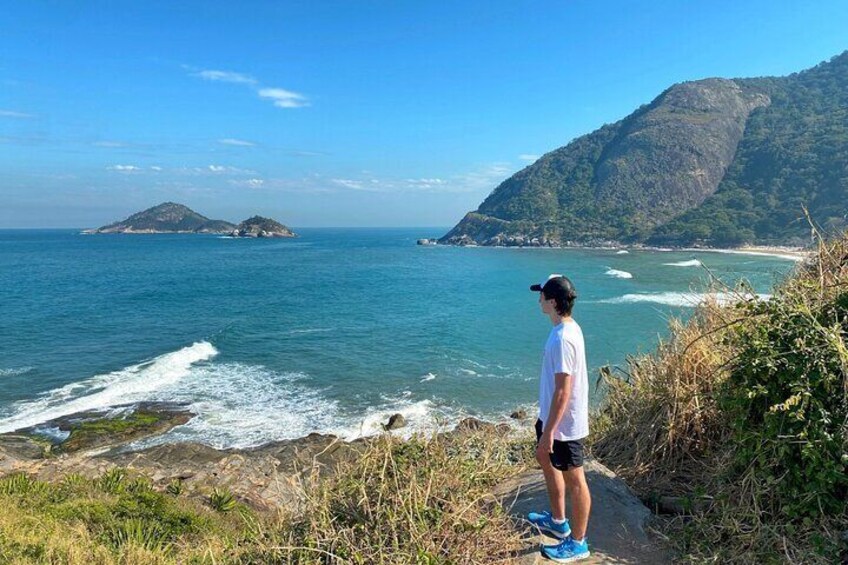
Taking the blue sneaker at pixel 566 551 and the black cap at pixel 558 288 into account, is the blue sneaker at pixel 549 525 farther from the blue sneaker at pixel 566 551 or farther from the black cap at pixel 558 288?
the black cap at pixel 558 288

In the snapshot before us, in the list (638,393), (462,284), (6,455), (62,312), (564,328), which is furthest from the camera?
(462,284)

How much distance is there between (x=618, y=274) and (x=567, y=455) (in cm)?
5178

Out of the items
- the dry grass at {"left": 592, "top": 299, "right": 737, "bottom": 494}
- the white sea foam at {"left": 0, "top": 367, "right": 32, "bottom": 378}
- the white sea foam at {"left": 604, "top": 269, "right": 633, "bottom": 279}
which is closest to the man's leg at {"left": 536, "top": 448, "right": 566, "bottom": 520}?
the dry grass at {"left": 592, "top": 299, "right": 737, "bottom": 494}

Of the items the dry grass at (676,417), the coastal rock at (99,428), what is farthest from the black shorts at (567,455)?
the coastal rock at (99,428)

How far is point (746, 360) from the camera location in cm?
415

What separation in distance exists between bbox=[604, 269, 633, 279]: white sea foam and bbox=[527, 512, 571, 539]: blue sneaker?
48703mm

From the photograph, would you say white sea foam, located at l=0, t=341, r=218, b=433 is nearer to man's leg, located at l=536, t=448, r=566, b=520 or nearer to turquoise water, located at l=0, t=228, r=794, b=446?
turquoise water, located at l=0, t=228, r=794, b=446

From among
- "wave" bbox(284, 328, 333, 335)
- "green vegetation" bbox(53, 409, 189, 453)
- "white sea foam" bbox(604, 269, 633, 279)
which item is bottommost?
"green vegetation" bbox(53, 409, 189, 453)

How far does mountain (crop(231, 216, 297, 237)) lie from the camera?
175875 mm

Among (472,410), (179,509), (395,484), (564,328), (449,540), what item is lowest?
(472,410)

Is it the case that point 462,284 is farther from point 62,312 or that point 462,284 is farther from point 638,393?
point 638,393

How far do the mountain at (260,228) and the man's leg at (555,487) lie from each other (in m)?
179

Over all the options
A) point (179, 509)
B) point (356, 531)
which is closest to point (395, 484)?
point (356, 531)

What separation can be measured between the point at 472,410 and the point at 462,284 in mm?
32693
